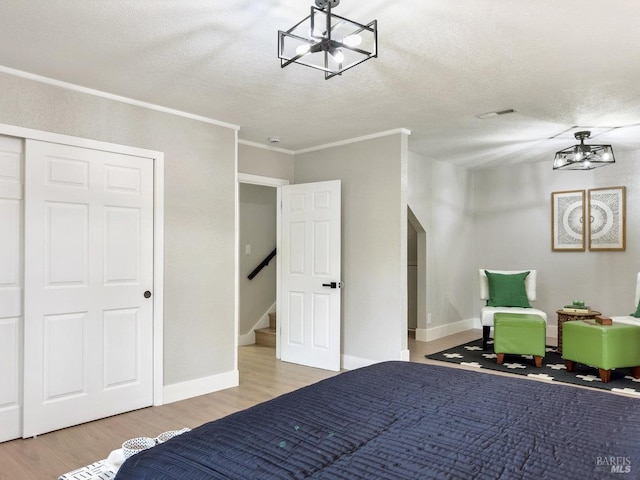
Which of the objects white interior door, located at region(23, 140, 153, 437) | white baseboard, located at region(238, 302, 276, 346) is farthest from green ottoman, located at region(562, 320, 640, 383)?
white interior door, located at region(23, 140, 153, 437)

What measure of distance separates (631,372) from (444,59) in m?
3.65

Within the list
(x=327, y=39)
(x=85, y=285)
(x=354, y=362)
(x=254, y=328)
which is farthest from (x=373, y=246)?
(x=327, y=39)

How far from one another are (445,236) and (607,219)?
203 cm

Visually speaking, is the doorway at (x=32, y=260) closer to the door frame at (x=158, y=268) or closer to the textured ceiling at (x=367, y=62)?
the door frame at (x=158, y=268)

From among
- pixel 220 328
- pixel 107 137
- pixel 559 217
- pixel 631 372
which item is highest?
pixel 107 137

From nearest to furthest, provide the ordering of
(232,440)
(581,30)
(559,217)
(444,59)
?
(232,440)
(581,30)
(444,59)
(559,217)

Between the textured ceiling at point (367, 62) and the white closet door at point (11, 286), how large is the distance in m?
0.66

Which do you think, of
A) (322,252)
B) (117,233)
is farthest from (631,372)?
(117,233)

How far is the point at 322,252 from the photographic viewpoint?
4836mm

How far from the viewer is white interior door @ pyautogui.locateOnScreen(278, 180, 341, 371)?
473 cm

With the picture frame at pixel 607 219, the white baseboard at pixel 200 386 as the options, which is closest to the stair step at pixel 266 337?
the white baseboard at pixel 200 386

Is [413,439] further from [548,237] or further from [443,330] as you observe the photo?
[548,237]

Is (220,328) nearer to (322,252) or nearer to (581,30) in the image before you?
(322,252)

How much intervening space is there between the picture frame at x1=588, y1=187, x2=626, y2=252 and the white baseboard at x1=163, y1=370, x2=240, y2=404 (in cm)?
489
